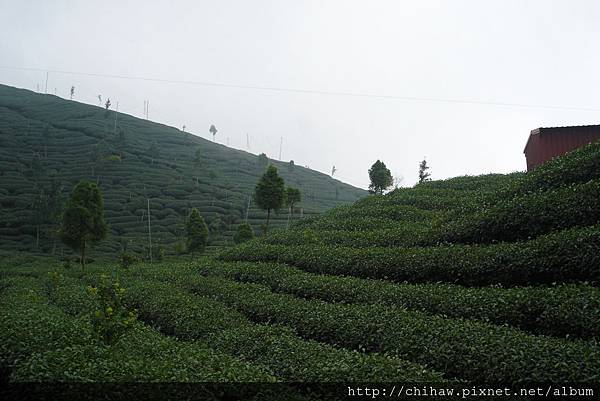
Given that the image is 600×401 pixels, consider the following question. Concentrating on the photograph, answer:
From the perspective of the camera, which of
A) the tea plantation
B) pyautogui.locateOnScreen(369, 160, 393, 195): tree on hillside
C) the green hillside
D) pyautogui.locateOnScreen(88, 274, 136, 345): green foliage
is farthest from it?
the green hillside

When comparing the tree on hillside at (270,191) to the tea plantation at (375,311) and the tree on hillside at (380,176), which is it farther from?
the tree on hillside at (380,176)

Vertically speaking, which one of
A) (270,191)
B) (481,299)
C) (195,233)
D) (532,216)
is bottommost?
(481,299)

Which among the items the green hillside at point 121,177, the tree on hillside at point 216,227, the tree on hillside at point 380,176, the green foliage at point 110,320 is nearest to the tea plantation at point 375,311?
the green foliage at point 110,320

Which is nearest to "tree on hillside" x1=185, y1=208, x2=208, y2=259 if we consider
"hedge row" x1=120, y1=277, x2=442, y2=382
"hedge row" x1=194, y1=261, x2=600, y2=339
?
"hedge row" x1=120, y1=277, x2=442, y2=382

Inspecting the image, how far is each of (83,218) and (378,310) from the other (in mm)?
28295

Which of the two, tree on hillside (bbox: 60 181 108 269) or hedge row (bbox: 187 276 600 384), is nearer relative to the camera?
hedge row (bbox: 187 276 600 384)

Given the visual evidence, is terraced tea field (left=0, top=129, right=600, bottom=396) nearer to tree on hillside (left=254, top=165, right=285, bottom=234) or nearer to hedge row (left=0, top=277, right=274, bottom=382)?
→ hedge row (left=0, top=277, right=274, bottom=382)

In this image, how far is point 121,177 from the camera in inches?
3691

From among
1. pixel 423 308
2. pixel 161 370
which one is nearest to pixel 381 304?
pixel 423 308

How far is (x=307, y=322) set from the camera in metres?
15.1

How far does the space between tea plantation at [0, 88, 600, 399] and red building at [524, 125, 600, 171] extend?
7.04m

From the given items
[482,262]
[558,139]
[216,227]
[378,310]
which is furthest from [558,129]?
[216,227]

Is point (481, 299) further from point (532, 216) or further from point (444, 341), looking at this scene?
point (532, 216)

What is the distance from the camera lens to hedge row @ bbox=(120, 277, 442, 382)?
9867 millimetres
